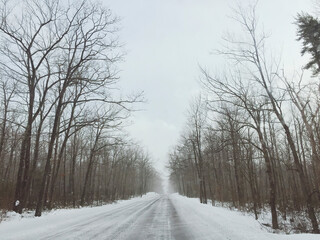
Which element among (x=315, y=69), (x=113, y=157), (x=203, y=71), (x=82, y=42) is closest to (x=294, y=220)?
(x=315, y=69)

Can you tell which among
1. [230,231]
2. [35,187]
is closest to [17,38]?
[230,231]

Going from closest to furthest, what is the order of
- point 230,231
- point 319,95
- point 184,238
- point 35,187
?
point 184,238, point 230,231, point 319,95, point 35,187

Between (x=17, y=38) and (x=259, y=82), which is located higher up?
(x=17, y=38)

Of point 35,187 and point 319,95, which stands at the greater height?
point 319,95

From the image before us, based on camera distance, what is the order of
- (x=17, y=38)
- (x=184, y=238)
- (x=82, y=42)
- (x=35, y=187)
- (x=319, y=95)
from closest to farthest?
1. (x=184, y=238)
2. (x=319, y=95)
3. (x=17, y=38)
4. (x=82, y=42)
5. (x=35, y=187)

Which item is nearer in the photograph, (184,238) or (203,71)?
(184,238)

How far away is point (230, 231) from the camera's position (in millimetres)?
7312

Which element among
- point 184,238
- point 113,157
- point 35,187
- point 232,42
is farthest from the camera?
point 113,157

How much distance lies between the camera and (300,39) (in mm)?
19266

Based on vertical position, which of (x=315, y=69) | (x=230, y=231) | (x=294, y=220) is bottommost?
(x=294, y=220)

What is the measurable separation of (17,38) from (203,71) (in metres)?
10.9

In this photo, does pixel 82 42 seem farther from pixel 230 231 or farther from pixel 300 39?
pixel 300 39

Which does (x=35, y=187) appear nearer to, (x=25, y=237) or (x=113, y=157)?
(x=113, y=157)

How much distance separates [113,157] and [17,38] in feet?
105
